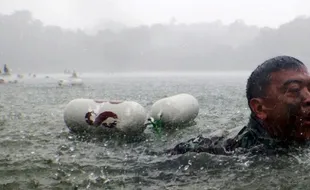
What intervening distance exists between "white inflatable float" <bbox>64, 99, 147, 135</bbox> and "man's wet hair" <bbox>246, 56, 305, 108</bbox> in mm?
3387

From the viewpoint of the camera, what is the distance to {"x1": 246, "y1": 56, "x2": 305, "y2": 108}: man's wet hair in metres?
5.51

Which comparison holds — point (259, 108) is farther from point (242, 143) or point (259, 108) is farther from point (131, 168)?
point (131, 168)

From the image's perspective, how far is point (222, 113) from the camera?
13.0 meters

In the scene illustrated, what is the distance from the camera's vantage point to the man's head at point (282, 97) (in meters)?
5.19

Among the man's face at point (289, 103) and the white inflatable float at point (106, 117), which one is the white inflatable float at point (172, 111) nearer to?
the white inflatable float at point (106, 117)

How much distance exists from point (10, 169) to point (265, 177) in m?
3.91

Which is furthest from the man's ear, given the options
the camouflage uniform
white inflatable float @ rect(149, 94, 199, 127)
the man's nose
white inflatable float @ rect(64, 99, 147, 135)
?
white inflatable float @ rect(149, 94, 199, 127)

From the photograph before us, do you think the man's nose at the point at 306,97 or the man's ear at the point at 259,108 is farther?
the man's ear at the point at 259,108

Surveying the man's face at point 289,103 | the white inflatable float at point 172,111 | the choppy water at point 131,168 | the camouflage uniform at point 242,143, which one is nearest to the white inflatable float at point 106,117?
the choppy water at point 131,168

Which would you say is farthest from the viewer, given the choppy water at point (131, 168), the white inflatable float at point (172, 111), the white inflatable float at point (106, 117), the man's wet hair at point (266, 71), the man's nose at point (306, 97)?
the white inflatable float at point (172, 111)

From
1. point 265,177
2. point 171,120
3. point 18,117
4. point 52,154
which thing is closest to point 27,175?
point 52,154

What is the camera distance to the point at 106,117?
332 inches

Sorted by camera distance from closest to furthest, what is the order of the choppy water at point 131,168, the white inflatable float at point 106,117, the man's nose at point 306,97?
the choppy water at point 131,168 → the man's nose at point 306,97 → the white inflatable float at point 106,117

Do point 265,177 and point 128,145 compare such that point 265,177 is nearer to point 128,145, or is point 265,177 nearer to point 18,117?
point 128,145
